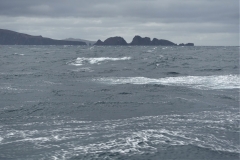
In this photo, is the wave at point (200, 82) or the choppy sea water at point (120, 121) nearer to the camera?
the choppy sea water at point (120, 121)

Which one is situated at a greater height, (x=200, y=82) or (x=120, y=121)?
(x=200, y=82)

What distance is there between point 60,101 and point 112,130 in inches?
354

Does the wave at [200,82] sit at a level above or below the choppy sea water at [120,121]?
above

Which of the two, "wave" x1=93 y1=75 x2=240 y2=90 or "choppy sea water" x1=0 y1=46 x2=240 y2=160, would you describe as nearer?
"choppy sea water" x1=0 y1=46 x2=240 y2=160

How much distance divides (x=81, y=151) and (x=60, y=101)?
1141cm

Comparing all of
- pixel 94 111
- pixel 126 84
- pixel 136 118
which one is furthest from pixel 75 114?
pixel 126 84

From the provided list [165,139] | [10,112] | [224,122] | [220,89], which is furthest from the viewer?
[220,89]

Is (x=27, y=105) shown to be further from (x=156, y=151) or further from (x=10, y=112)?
(x=156, y=151)

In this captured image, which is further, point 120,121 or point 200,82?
point 200,82

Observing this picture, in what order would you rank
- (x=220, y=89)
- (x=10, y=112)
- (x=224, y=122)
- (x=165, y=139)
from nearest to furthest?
(x=165, y=139) < (x=224, y=122) < (x=10, y=112) < (x=220, y=89)

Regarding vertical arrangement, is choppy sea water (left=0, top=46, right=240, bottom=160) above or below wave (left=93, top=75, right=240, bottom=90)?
below

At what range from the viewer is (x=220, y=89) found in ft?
100

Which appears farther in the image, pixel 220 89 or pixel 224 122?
pixel 220 89

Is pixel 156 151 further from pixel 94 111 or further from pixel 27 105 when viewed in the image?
pixel 27 105
